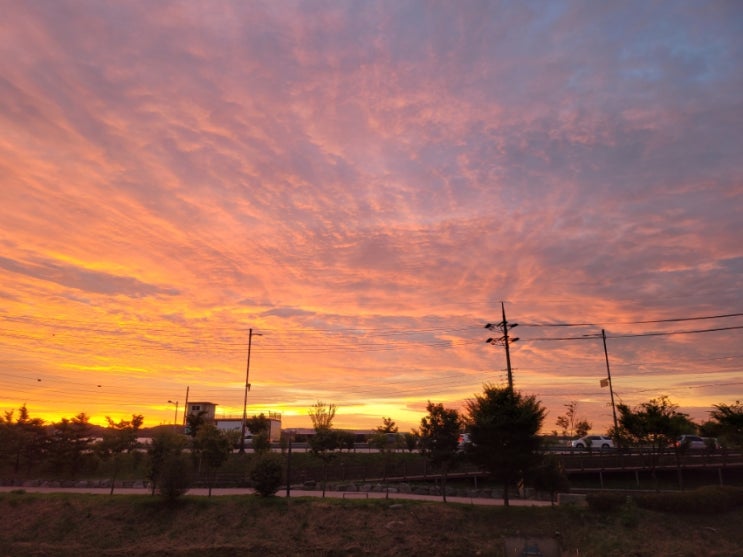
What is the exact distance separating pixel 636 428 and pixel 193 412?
2611 inches

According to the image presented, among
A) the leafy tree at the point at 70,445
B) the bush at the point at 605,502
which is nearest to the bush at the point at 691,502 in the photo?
the bush at the point at 605,502

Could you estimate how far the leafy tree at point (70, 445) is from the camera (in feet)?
196

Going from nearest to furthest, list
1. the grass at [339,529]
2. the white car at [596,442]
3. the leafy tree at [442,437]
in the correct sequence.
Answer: the grass at [339,529] → the leafy tree at [442,437] → the white car at [596,442]

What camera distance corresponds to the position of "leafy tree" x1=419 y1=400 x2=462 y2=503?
39.4 metres

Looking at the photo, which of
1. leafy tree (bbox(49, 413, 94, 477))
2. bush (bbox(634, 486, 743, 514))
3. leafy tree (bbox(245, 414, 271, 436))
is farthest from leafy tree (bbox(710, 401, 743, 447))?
leafy tree (bbox(49, 413, 94, 477))

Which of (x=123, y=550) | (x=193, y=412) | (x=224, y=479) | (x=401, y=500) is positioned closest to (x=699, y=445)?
(x=401, y=500)

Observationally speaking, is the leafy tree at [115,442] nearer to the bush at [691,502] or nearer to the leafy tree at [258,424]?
the leafy tree at [258,424]

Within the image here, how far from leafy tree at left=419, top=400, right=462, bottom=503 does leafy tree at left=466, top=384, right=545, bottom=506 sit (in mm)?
2602

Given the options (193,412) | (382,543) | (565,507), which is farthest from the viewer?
(193,412)

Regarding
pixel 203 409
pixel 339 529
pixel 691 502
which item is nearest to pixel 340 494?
pixel 339 529

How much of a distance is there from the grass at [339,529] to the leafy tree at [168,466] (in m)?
1.34

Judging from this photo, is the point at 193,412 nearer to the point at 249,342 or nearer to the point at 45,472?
the point at 249,342

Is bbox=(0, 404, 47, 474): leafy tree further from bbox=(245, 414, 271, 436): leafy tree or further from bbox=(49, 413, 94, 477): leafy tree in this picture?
bbox=(245, 414, 271, 436): leafy tree

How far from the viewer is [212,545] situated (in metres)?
31.1
